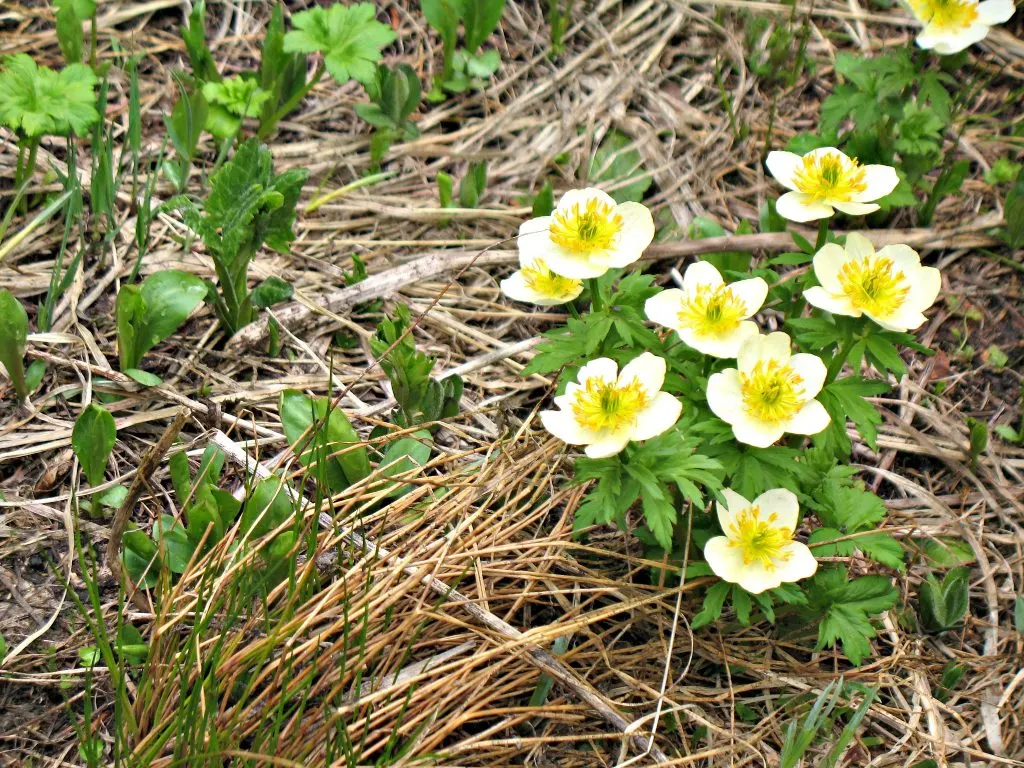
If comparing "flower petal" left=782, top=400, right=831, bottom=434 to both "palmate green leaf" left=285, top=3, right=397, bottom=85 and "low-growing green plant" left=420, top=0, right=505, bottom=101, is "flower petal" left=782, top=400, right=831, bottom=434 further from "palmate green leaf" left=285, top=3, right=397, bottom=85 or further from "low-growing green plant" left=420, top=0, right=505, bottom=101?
"low-growing green plant" left=420, top=0, right=505, bottom=101

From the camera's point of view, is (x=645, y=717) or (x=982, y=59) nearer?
(x=645, y=717)

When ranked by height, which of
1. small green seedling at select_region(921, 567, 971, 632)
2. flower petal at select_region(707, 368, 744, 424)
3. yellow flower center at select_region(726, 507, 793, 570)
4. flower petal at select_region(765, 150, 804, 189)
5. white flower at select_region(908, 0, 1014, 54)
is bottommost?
small green seedling at select_region(921, 567, 971, 632)

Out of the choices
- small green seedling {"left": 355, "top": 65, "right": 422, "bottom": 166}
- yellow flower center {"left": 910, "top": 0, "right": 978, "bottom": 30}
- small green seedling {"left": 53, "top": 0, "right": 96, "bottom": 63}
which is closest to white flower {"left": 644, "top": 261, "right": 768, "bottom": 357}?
yellow flower center {"left": 910, "top": 0, "right": 978, "bottom": 30}

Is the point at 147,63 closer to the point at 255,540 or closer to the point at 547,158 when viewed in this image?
the point at 547,158

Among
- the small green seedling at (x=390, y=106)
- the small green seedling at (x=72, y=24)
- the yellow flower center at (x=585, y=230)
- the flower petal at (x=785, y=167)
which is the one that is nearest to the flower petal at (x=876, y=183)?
the flower petal at (x=785, y=167)

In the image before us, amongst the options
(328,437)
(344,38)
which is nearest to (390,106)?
(344,38)

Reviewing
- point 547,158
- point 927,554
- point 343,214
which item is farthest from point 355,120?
point 927,554
